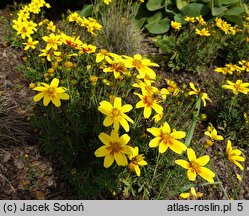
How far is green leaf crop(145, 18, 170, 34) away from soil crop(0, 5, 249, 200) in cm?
184

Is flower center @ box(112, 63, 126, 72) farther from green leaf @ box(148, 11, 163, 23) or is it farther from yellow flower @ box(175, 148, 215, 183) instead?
green leaf @ box(148, 11, 163, 23)

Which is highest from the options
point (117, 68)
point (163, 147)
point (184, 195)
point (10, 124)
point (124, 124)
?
point (117, 68)

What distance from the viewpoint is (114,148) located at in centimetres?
193

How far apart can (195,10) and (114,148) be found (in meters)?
2.94

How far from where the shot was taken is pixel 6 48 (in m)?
3.70

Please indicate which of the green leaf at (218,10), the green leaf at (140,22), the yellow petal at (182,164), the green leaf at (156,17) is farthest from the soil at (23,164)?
the green leaf at (218,10)

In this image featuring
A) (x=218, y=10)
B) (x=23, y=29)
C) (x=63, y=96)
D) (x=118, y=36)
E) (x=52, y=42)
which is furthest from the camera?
(x=218, y=10)

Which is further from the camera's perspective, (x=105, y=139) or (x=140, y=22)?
(x=140, y=22)

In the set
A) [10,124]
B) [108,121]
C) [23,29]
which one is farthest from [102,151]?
[23,29]

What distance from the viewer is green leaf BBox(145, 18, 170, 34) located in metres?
Result: 4.32

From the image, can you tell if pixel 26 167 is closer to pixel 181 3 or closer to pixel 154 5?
pixel 154 5

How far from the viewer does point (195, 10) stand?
4277 mm

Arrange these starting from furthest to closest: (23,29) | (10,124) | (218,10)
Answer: (218,10) < (23,29) < (10,124)

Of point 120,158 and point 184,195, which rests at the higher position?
point 120,158
